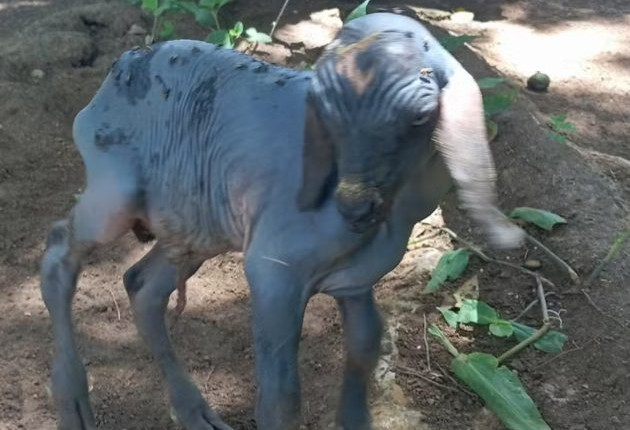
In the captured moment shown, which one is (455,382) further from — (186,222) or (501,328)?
(186,222)

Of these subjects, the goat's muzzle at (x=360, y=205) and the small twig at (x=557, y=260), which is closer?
the goat's muzzle at (x=360, y=205)

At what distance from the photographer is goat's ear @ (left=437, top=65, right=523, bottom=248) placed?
1.52 metres

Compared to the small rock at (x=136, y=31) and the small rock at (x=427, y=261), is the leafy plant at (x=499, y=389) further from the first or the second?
the small rock at (x=136, y=31)

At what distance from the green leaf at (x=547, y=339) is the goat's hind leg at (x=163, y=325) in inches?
39.0

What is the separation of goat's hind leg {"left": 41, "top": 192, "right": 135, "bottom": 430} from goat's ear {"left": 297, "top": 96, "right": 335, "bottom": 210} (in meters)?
0.53

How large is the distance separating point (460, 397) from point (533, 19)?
3.67 metres

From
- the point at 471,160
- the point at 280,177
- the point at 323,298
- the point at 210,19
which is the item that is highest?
the point at 471,160

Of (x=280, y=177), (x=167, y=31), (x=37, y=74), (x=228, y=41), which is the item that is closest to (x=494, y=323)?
(x=280, y=177)

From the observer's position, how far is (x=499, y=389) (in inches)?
106

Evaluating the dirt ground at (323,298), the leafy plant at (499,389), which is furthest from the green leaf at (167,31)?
the leafy plant at (499,389)

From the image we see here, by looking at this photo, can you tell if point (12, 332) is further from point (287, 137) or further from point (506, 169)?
point (506, 169)

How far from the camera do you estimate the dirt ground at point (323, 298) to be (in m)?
2.81

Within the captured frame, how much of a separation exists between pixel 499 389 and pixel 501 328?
0.30m

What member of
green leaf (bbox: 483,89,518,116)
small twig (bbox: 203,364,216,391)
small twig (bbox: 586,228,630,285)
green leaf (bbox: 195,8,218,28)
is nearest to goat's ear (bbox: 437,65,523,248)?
small twig (bbox: 203,364,216,391)
